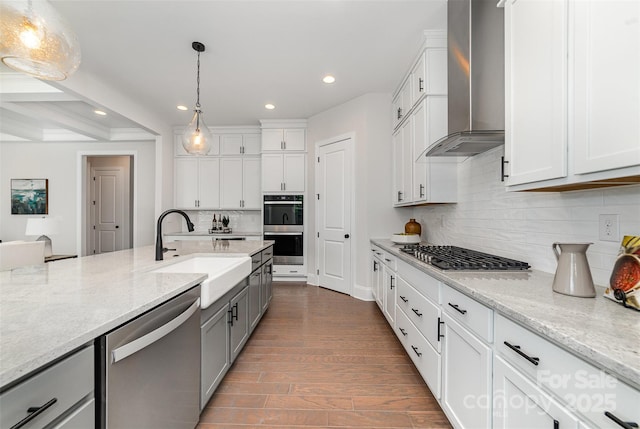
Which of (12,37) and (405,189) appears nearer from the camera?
(12,37)

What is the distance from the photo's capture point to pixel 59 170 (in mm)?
5527

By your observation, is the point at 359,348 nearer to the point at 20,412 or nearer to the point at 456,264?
the point at 456,264

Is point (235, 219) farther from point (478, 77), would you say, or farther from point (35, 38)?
point (478, 77)

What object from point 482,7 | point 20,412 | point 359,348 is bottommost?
point 359,348

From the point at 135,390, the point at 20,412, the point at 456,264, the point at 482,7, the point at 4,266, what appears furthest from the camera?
the point at 4,266

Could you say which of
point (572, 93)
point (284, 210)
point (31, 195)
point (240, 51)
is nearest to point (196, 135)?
point (240, 51)

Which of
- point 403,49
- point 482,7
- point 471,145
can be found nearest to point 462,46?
point 482,7

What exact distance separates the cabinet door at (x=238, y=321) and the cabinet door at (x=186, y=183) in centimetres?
363

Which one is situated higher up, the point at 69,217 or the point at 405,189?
the point at 405,189

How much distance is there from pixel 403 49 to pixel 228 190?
3.85m

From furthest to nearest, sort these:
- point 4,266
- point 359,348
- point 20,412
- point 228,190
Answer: point 228,190, point 4,266, point 359,348, point 20,412

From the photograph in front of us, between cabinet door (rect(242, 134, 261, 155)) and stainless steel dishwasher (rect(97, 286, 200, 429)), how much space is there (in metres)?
4.26

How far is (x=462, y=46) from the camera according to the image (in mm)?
1958

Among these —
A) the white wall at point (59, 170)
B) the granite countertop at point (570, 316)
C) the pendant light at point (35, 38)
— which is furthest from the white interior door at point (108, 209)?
the granite countertop at point (570, 316)
